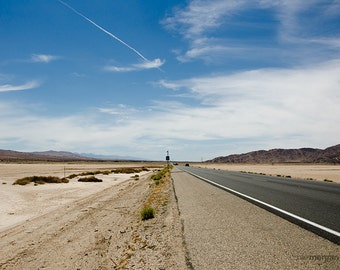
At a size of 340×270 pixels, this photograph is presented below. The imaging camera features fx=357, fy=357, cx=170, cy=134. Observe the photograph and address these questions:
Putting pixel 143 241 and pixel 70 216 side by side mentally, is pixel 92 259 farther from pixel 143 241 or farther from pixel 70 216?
pixel 70 216

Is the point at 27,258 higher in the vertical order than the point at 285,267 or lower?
lower

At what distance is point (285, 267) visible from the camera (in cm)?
546

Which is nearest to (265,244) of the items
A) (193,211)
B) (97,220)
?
(193,211)

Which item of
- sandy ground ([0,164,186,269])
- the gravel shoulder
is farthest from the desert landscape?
the gravel shoulder

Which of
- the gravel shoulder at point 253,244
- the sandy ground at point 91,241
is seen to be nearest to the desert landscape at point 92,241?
the sandy ground at point 91,241

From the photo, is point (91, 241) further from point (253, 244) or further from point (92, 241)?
point (253, 244)

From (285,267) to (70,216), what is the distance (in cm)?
1207

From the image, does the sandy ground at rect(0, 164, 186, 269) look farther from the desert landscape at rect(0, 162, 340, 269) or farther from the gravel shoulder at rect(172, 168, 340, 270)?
the gravel shoulder at rect(172, 168, 340, 270)

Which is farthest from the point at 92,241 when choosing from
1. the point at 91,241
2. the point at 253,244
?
the point at 253,244

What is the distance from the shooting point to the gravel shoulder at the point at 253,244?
5.72 meters

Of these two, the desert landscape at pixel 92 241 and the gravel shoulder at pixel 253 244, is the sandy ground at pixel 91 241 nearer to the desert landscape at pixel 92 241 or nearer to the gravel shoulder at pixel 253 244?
the desert landscape at pixel 92 241

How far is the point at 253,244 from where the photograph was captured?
22.9ft

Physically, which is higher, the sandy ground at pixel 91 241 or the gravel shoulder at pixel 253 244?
the gravel shoulder at pixel 253 244

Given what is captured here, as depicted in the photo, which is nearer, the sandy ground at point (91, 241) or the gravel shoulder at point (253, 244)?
the gravel shoulder at point (253, 244)
